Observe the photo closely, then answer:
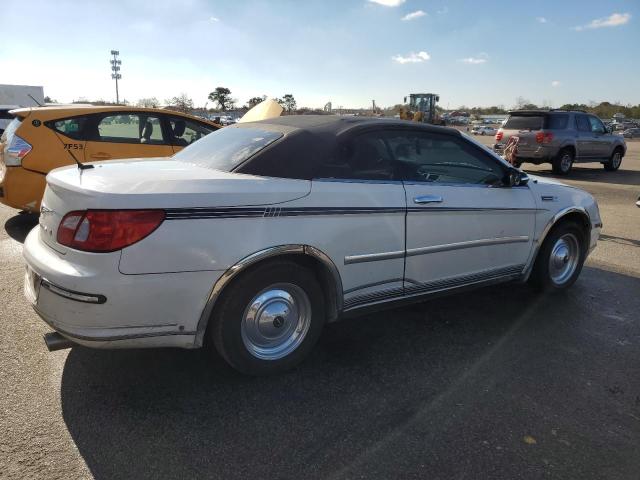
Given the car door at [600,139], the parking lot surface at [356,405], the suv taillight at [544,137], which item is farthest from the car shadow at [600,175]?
the parking lot surface at [356,405]

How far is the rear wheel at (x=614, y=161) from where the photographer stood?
55.8ft

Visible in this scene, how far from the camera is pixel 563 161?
1511 cm

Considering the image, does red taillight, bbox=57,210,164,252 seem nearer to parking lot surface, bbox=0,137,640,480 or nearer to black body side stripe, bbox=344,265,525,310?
parking lot surface, bbox=0,137,640,480

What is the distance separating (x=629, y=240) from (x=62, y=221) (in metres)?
7.19

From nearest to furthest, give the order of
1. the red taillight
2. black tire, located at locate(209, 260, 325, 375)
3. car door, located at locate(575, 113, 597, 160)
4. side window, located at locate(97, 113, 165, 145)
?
the red taillight → black tire, located at locate(209, 260, 325, 375) → side window, located at locate(97, 113, 165, 145) → car door, located at locate(575, 113, 597, 160)

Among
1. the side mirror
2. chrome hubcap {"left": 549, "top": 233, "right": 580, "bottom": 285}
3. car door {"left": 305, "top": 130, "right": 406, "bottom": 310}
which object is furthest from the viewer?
chrome hubcap {"left": 549, "top": 233, "right": 580, "bottom": 285}

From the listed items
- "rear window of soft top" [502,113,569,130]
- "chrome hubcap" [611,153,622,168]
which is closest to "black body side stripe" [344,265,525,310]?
"rear window of soft top" [502,113,569,130]

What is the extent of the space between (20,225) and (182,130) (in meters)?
2.50

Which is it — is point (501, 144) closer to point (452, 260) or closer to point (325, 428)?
point (452, 260)

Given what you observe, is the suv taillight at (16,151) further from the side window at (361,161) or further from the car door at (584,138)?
the car door at (584,138)

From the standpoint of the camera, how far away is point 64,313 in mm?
2682

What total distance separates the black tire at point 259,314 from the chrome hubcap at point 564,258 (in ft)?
8.71

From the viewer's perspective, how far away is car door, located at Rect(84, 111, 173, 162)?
6.53 m

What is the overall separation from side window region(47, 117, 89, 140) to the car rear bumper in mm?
4070
